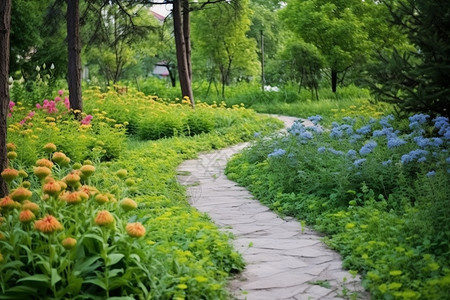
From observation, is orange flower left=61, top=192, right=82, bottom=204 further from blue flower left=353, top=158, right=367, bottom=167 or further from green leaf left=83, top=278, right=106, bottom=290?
blue flower left=353, top=158, right=367, bottom=167

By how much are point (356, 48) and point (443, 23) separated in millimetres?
15822

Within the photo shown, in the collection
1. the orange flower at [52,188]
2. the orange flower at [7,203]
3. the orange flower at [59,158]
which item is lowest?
the orange flower at [7,203]

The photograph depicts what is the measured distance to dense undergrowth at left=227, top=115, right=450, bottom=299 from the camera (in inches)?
177

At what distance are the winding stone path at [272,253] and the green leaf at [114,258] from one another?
106 cm

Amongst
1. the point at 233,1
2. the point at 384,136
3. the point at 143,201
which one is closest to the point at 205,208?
the point at 143,201

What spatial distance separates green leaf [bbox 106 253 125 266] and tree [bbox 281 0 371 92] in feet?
62.7

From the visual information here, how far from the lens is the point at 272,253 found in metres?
5.38

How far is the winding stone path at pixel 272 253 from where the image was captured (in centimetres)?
445

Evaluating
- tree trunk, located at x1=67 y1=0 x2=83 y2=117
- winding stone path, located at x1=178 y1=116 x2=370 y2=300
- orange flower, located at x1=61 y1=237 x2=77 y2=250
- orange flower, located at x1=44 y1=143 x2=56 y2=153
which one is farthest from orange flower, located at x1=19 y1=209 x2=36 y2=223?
tree trunk, located at x1=67 y1=0 x2=83 y2=117

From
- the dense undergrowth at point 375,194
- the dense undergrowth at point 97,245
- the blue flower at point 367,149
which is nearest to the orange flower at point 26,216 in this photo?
the dense undergrowth at point 97,245

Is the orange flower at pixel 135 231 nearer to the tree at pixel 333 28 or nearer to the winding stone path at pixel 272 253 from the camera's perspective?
the winding stone path at pixel 272 253

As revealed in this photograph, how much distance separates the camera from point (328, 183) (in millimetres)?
7023

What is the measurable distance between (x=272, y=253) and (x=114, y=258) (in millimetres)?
2063

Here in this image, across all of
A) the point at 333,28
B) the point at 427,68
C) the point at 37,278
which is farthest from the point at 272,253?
the point at 333,28
